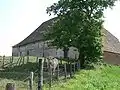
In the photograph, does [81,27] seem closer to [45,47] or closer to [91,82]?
[91,82]

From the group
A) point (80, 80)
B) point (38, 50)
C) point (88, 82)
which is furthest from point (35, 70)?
point (38, 50)

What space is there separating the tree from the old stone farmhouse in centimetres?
1006

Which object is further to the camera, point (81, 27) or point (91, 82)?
point (81, 27)

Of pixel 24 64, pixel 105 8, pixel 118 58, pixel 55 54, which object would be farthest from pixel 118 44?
pixel 24 64

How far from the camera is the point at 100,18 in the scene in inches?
1721

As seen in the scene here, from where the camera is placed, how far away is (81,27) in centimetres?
4200

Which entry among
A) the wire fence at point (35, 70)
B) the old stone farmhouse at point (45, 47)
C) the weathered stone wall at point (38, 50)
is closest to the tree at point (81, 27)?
the wire fence at point (35, 70)

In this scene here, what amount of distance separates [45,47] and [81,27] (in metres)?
25.5

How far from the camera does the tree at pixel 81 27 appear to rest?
136 ft

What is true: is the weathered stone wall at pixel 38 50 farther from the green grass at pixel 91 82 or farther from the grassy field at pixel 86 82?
the grassy field at pixel 86 82

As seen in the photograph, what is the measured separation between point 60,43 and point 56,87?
1468 cm

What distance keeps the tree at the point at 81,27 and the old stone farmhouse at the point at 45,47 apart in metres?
10.1

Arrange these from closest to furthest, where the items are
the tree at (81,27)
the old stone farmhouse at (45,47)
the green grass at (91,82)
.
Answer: the green grass at (91,82), the tree at (81,27), the old stone farmhouse at (45,47)

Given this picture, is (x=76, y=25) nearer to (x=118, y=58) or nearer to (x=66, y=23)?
(x=66, y=23)
